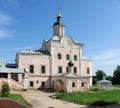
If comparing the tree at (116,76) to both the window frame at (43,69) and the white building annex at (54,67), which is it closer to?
the white building annex at (54,67)

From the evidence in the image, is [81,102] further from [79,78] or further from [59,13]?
[59,13]

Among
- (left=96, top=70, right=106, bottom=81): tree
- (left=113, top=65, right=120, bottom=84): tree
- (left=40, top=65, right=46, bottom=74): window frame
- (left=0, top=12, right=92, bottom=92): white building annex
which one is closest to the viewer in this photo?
(left=0, top=12, right=92, bottom=92): white building annex

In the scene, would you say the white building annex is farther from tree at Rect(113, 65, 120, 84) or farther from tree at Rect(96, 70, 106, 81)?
tree at Rect(96, 70, 106, 81)

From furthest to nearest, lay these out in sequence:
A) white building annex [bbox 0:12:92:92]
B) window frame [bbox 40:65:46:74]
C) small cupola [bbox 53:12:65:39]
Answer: small cupola [bbox 53:12:65:39], window frame [bbox 40:65:46:74], white building annex [bbox 0:12:92:92]

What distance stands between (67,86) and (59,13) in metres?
15.0


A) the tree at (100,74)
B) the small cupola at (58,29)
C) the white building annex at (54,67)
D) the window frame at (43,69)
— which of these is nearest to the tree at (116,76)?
the tree at (100,74)

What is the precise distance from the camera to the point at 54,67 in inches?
1635

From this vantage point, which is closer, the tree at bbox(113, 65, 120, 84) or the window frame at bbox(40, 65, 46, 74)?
the window frame at bbox(40, 65, 46, 74)

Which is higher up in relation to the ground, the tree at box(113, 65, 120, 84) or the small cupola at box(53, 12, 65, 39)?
the small cupola at box(53, 12, 65, 39)

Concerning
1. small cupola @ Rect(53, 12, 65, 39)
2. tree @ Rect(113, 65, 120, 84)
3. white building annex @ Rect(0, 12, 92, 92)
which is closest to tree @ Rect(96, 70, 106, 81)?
tree @ Rect(113, 65, 120, 84)

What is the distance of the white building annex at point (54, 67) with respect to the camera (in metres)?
36.8

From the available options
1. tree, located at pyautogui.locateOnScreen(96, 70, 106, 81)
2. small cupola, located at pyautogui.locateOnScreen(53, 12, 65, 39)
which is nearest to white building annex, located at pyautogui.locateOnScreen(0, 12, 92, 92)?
small cupola, located at pyautogui.locateOnScreen(53, 12, 65, 39)

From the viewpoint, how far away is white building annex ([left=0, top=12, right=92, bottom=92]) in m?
36.8

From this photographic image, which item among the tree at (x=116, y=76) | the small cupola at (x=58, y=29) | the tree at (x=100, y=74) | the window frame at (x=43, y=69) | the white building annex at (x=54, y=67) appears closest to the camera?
the white building annex at (x=54, y=67)
